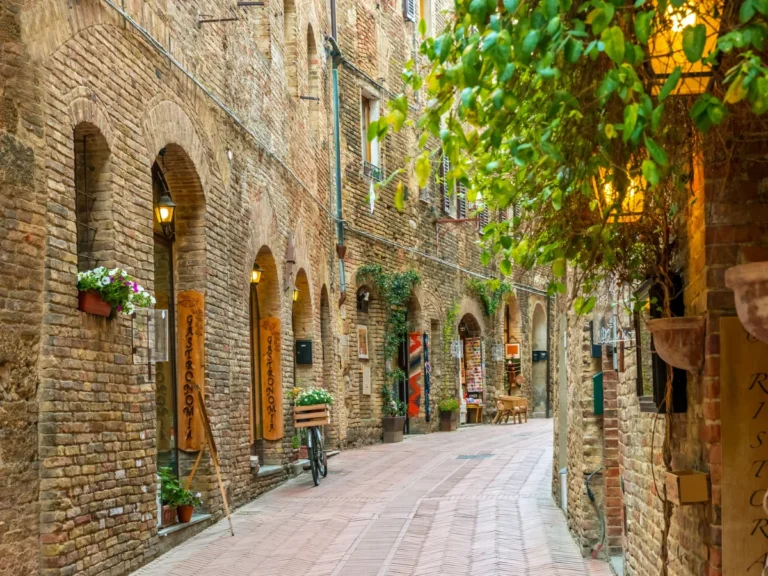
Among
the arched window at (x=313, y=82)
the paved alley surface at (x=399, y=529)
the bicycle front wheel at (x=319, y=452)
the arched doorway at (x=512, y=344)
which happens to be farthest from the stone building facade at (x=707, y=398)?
the arched doorway at (x=512, y=344)

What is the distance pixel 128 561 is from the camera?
777 centimetres

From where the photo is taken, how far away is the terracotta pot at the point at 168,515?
8.97m

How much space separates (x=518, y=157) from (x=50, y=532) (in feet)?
14.5

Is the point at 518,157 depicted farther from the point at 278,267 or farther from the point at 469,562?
the point at 278,267

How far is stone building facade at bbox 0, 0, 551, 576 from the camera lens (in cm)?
644

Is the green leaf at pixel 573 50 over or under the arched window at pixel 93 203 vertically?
under

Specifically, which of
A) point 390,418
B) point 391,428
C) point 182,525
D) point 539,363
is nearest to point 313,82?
point 390,418

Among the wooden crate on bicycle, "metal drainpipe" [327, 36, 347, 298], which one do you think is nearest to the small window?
"metal drainpipe" [327, 36, 347, 298]

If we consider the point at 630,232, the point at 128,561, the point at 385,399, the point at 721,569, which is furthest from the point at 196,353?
the point at 385,399

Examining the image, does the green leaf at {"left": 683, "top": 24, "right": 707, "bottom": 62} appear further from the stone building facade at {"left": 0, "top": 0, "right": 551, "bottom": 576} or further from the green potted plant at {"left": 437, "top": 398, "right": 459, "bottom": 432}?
the green potted plant at {"left": 437, "top": 398, "right": 459, "bottom": 432}

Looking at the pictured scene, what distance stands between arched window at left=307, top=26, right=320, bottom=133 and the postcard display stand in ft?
30.3

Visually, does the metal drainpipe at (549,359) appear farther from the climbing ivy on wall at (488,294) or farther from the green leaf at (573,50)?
the green leaf at (573,50)

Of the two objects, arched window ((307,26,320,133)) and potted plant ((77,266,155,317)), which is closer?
potted plant ((77,266,155,317))

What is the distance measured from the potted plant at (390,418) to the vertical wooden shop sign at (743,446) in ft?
50.8
